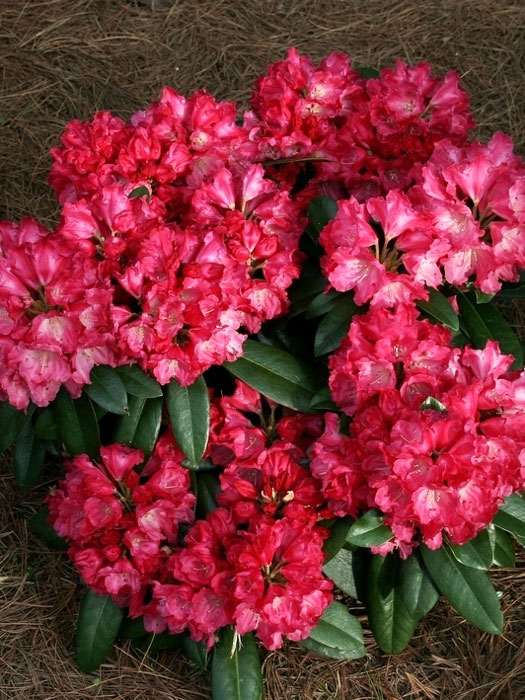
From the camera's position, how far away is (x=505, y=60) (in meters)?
3.03

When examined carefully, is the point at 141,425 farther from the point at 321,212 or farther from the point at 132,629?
the point at 321,212

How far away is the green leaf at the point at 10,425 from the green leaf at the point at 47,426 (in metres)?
0.04

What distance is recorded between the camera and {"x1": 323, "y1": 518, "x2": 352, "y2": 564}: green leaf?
1516mm

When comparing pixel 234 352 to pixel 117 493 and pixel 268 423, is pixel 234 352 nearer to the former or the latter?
pixel 268 423

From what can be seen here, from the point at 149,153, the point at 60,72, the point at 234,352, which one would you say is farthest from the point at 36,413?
the point at 60,72

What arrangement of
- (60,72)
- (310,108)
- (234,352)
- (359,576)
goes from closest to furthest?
(234,352) → (359,576) → (310,108) → (60,72)

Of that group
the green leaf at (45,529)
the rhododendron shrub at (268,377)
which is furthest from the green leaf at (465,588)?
the green leaf at (45,529)

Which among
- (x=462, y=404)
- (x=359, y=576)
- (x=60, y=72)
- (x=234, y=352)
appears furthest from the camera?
(x=60, y=72)

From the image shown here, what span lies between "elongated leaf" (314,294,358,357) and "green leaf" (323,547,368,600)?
0.42m

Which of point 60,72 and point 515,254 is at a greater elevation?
point 515,254

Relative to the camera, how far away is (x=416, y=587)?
156cm

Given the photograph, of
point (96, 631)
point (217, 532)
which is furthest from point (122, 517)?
point (96, 631)

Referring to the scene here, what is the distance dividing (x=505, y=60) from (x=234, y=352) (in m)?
2.10

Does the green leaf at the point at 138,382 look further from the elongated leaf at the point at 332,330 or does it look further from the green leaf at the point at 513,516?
the green leaf at the point at 513,516
